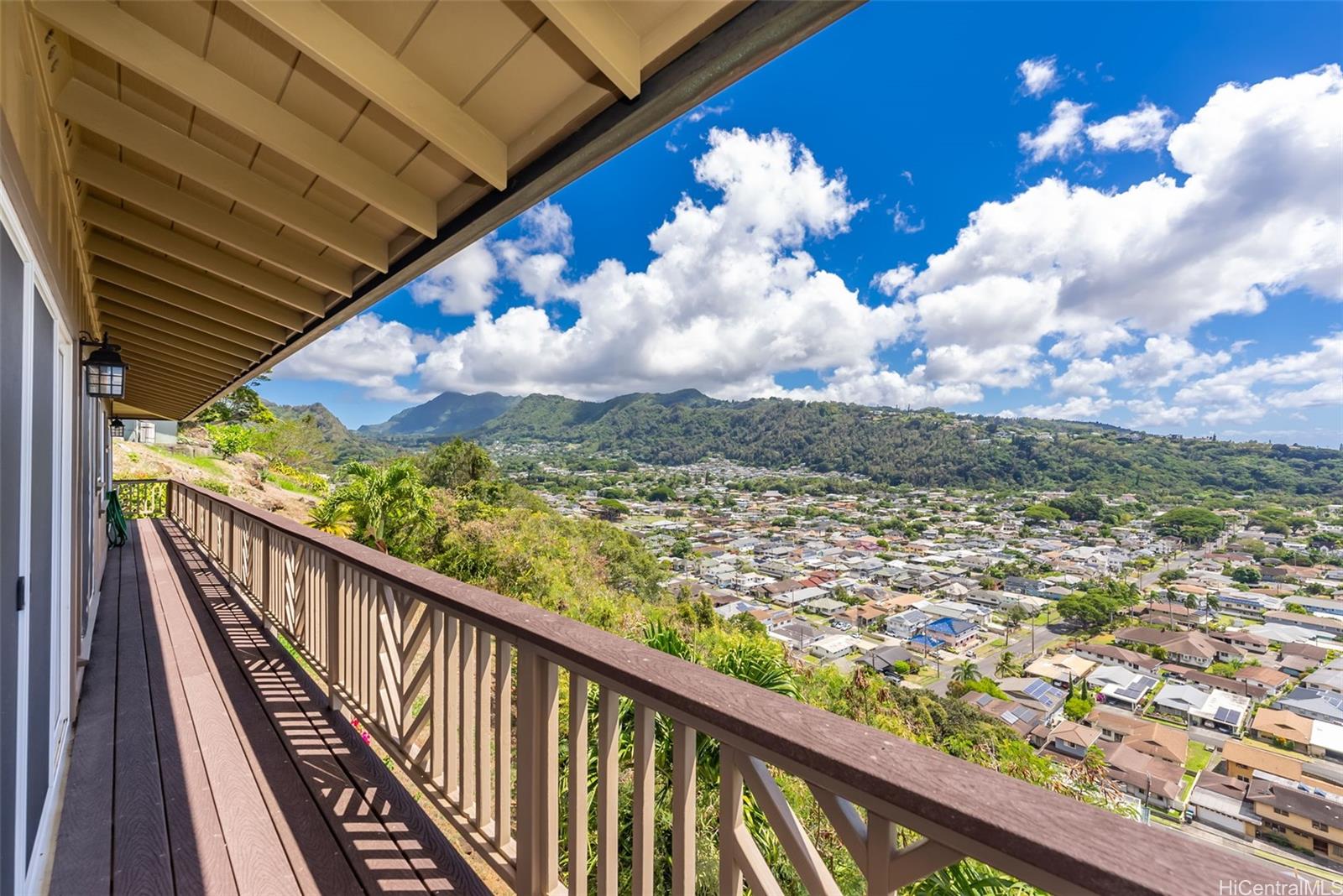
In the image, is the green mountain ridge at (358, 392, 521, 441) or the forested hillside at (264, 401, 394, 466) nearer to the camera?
the forested hillside at (264, 401, 394, 466)

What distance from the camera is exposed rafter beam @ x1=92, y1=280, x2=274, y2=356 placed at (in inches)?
144

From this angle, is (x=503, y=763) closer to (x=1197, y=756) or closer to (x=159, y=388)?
(x=159, y=388)

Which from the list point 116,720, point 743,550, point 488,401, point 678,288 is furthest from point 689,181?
point 488,401

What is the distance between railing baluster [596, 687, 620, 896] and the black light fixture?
4.14m

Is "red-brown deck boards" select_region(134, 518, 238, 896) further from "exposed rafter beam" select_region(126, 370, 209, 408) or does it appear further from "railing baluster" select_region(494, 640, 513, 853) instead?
"exposed rafter beam" select_region(126, 370, 209, 408)

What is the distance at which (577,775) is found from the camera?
4.45 ft

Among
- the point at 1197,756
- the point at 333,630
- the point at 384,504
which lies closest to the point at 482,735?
the point at 333,630

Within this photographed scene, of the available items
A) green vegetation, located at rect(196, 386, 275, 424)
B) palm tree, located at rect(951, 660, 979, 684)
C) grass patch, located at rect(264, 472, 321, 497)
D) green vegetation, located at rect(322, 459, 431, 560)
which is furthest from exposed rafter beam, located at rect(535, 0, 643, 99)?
green vegetation, located at rect(196, 386, 275, 424)

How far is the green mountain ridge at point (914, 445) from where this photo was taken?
18406mm

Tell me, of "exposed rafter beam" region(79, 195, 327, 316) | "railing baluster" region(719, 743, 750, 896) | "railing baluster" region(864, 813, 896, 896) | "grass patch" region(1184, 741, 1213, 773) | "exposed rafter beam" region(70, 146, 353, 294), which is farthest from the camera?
"grass patch" region(1184, 741, 1213, 773)

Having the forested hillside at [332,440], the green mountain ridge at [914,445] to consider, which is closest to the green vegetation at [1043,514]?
the green mountain ridge at [914,445]

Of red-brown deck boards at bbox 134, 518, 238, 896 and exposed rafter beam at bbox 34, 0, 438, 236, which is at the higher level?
exposed rafter beam at bbox 34, 0, 438, 236

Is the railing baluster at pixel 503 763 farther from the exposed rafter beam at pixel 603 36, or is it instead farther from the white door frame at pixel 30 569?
the exposed rafter beam at pixel 603 36

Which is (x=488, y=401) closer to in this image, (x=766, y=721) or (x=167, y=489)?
(x=167, y=489)
